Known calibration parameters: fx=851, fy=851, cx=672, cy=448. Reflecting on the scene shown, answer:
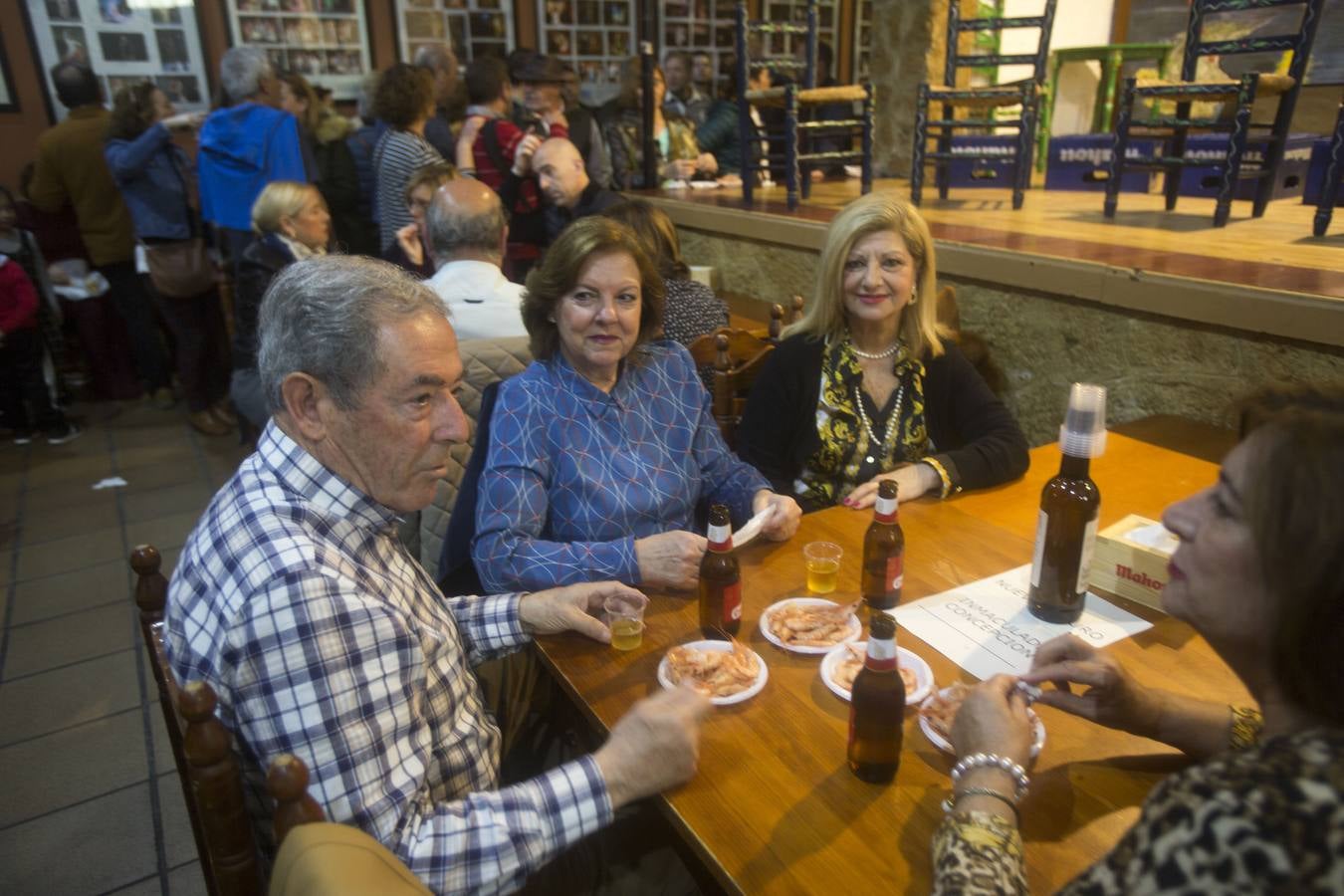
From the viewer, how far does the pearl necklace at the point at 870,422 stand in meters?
2.19

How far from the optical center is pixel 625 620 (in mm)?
1360

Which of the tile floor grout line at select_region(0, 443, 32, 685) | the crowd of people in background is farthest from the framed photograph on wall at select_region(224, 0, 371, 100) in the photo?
the tile floor grout line at select_region(0, 443, 32, 685)

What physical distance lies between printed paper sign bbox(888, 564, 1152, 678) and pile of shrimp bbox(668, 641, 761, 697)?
0.94 ft

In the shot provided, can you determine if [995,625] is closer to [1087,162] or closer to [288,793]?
[288,793]

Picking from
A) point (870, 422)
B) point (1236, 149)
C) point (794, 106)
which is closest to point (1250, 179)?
point (1236, 149)

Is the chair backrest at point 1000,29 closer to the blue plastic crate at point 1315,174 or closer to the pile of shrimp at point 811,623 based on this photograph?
the blue plastic crate at point 1315,174

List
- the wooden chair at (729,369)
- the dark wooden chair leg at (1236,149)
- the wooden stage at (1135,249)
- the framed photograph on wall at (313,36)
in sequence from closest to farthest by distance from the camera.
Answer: the wooden stage at (1135,249) < the wooden chair at (729,369) < the dark wooden chair leg at (1236,149) < the framed photograph on wall at (313,36)

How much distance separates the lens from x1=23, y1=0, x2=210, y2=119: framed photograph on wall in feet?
18.2

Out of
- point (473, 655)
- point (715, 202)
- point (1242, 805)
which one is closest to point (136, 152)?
point (715, 202)

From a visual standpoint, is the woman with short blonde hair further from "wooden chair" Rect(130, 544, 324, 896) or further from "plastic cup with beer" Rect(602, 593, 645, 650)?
"wooden chair" Rect(130, 544, 324, 896)

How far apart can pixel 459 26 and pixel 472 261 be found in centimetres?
482

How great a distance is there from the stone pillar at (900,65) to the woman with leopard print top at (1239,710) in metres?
5.41

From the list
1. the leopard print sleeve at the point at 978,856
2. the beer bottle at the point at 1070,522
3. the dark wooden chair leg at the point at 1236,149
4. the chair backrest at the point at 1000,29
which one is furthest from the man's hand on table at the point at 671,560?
the chair backrest at the point at 1000,29

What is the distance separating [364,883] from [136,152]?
5.24 metres
